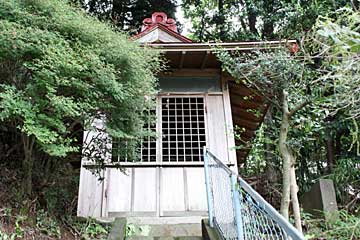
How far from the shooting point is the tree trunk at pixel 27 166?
341 centimetres

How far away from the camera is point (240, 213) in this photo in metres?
2.50

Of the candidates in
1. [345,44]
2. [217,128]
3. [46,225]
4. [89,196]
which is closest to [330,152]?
[217,128]

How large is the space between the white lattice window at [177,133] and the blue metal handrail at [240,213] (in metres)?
1.45

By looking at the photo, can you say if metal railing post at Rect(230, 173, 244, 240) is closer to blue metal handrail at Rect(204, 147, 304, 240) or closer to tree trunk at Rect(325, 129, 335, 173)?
blue metal handrail at Rect(204, 147, 304, 240)

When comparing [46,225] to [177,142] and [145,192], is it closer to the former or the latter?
[145,192]

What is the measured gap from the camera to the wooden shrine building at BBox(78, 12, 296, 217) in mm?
4766

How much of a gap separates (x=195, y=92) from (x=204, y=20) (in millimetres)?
6605

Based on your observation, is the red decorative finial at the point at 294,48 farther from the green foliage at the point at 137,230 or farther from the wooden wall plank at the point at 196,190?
the green foliage at the point at 137,230

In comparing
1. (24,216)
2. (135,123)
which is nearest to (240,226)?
(135,123)

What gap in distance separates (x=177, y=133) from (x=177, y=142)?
0.16m

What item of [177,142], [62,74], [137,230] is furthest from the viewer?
[177,142]

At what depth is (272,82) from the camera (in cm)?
318

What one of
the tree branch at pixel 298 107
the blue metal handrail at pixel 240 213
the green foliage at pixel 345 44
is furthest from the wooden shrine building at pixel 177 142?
the green foliage at pixel 345 44

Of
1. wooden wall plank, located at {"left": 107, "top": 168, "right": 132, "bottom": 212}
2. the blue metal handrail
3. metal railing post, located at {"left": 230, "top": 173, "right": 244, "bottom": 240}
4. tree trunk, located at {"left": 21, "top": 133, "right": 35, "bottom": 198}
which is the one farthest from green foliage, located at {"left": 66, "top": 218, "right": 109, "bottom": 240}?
metal railing post, located at {"left": 230, "top": 173, "right": 244, "bottom": 240}
